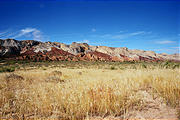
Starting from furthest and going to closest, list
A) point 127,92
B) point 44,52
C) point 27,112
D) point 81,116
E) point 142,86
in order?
point 44,52
point 142,86
point 127,92
point 27,112
point 81,116

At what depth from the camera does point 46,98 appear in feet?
7.79

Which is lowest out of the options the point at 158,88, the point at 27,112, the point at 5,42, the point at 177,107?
the point at 27,112

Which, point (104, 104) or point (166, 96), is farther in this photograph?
point (166, 96)

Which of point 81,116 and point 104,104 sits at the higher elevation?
point 104,104

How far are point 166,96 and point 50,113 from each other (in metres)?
2.55

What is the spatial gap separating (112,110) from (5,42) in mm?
118293

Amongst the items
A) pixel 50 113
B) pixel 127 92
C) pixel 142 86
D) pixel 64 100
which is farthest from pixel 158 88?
pixel 50 113

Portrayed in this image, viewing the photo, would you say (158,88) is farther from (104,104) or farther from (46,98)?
(46,98)

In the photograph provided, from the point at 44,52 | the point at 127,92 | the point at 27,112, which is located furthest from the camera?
the point at 44,52

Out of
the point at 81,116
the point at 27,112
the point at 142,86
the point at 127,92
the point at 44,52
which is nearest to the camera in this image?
the point at 81,116

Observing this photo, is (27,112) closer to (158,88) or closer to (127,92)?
(127,92)

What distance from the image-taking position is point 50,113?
219 cm

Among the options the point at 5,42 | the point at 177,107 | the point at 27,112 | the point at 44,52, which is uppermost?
the point at 5,42

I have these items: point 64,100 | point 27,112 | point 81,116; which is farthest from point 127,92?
point 27,112
